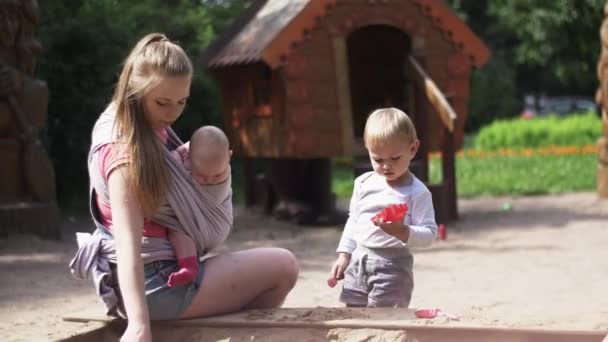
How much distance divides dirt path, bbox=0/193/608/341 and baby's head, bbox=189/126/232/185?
88cm

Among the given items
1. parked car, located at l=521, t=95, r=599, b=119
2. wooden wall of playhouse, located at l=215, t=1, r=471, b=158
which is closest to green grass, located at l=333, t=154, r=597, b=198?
wooden wall of playhouse, located at l=215, t=1, r=471, b=158

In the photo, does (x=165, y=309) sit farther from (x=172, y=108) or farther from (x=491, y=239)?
(x=491, y=239)

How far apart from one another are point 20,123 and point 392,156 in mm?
5756

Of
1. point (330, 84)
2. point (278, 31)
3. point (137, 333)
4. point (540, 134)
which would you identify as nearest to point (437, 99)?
point (330, 84)

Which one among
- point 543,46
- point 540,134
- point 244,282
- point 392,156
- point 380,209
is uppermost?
point 543,46

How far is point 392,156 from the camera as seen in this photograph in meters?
4.03

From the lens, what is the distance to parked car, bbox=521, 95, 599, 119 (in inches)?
1655

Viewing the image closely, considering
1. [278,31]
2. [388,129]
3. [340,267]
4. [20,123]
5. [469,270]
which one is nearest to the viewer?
[388,129]

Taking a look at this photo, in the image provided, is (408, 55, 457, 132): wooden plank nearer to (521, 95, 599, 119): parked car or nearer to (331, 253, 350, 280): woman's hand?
(331, 253, 350, 280): woman's hand

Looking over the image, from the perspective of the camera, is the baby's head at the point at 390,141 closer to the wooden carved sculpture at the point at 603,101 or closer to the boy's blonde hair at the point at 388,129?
the boy's blonde hair at the point at 388,129

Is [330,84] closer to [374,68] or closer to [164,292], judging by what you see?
[374,68]

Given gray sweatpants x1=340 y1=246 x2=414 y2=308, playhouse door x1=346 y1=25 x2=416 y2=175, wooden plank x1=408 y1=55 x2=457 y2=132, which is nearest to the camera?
gray sweatpants x1=340 y1=246 x2=414 y2=308

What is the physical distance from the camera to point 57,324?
4270 millimetres

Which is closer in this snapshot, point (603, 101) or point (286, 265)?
point (286, 265)
